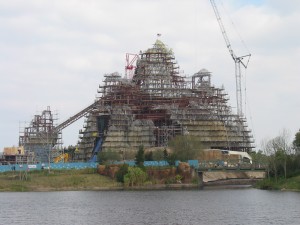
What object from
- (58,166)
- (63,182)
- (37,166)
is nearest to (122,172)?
(63,182)

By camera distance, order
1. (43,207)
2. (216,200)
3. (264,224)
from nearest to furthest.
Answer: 1. (264,224)
2. (43,207)
3. (216,200)

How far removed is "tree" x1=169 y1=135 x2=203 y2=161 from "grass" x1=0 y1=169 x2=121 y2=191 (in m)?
28.2

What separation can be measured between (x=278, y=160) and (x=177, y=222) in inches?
2601

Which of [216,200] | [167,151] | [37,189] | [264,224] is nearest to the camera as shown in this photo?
[264,224]

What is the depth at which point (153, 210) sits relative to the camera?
94188 mm

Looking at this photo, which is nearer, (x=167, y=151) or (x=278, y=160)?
(x=278, y=160)

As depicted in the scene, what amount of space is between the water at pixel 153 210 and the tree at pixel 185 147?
61.9 meters

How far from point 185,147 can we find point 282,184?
51.4 metres

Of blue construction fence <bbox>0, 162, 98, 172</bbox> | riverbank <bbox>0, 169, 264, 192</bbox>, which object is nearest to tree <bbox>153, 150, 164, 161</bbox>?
riverbank <bbox>0, 169, 264, 192</bbox>

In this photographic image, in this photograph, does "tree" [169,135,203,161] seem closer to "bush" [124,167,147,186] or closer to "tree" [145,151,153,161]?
"tree" [145,151,153,161]

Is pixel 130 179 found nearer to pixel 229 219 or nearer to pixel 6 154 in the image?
pixel 6 154

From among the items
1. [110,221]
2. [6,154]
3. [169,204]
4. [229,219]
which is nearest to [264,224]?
[229,219]

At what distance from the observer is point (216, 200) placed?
112 m

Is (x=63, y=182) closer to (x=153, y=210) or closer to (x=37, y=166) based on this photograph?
(x=37, y=166)
